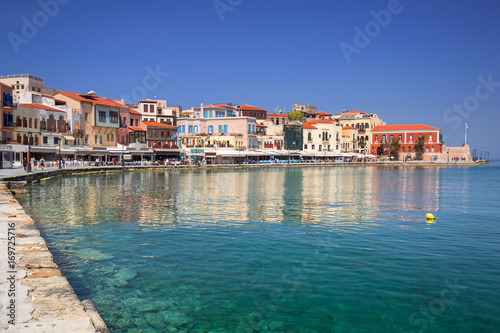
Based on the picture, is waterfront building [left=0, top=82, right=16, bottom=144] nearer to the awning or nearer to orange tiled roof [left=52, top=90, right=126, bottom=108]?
the awning

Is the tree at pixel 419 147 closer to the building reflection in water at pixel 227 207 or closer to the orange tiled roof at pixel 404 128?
the orange tiled roof at pixel 404 128

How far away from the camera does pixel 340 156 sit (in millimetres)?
100812

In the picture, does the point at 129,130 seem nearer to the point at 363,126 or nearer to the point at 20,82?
the point at 20,82

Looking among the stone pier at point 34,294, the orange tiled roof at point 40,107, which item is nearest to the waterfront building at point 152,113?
the orange tiled roof at point 40,107

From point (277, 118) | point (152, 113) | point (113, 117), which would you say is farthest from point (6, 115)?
point (277, 118)

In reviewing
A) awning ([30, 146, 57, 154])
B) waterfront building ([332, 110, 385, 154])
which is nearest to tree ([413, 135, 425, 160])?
waterfront building ([332, 110, 385, 154])

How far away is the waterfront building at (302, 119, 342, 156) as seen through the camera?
96312 millimetres

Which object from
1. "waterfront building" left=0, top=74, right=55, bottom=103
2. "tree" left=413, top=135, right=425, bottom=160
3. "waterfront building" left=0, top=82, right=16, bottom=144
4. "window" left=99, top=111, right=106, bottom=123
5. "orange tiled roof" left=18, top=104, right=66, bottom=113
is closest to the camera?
"waterfront building" left=0, top=82, right=16, bottom=144

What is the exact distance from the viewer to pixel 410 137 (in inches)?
4114

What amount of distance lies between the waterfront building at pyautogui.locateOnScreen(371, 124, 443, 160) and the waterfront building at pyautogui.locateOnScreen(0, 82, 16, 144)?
286ft

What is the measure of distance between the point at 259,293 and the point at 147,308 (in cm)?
236

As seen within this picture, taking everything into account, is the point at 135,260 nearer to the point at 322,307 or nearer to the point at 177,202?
the point at 322,307

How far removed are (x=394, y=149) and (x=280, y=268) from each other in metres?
101

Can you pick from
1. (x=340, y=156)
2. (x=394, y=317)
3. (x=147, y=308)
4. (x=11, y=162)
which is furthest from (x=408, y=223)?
(x=340, y=156)
